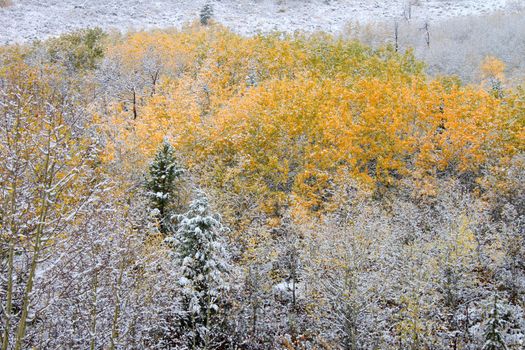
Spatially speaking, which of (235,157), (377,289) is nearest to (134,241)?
(377,289)

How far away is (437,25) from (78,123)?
246ft

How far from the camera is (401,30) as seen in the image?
7000 centimetres

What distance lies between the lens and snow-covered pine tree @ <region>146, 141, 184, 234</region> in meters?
20.7

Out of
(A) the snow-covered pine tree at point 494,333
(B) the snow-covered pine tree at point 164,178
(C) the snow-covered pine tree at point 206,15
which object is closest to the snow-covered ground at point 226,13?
(C) the snow-covered pine tree at point 206,15

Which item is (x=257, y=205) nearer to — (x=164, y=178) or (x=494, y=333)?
(x=164, y=178)

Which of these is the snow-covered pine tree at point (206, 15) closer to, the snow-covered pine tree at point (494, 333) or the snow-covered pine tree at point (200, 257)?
the snow-covered pine tree at point (200, 257)

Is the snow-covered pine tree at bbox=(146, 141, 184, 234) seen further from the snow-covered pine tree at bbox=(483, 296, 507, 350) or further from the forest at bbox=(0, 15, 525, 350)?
the snow-covered pine tree at bbox=(483, 296, 507, 350)

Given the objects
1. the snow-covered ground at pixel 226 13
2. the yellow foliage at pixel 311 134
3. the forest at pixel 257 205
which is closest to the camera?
the forest at pixel 257 205

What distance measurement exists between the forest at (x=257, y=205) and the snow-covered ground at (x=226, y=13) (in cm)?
2460

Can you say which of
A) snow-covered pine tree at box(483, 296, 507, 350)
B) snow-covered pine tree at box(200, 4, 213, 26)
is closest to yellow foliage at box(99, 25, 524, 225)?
snow-covered pine tree at box(483, 296, 507, 350)

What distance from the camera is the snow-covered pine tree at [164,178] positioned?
20719 mm

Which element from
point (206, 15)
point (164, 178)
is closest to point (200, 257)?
point (164, 178)

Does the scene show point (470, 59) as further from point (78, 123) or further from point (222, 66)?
point (78, 123)

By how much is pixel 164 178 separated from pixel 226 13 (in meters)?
59.1
